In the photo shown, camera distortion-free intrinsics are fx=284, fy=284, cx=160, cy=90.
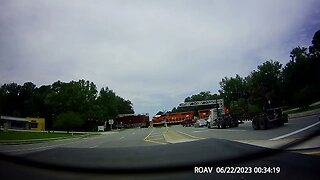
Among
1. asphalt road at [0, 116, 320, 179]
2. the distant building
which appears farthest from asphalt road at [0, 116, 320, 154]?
the distant building

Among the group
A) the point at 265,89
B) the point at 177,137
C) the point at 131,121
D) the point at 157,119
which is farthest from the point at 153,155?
the point at 265,89

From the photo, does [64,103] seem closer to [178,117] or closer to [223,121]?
[178,117]

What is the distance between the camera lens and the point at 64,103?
6.58 feet

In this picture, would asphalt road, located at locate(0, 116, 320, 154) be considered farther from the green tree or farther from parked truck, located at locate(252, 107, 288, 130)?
the green tree

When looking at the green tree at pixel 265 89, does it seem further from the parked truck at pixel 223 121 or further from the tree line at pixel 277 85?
the parked truck at pixel 223 121

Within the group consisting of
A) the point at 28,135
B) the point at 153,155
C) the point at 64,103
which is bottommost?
the point at 153,155

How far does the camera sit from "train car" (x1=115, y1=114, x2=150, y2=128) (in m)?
2.25

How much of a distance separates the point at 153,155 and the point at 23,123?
0.83 metres

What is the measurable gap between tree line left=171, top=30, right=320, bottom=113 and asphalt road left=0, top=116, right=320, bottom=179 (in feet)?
0.57

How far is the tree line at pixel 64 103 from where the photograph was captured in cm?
170

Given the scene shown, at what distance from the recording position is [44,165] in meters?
1.61

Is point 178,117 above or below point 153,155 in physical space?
above

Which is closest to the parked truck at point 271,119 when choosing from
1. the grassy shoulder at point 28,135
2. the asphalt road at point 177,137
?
the asphalt road at point 177,137

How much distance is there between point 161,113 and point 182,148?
45 centimetres
